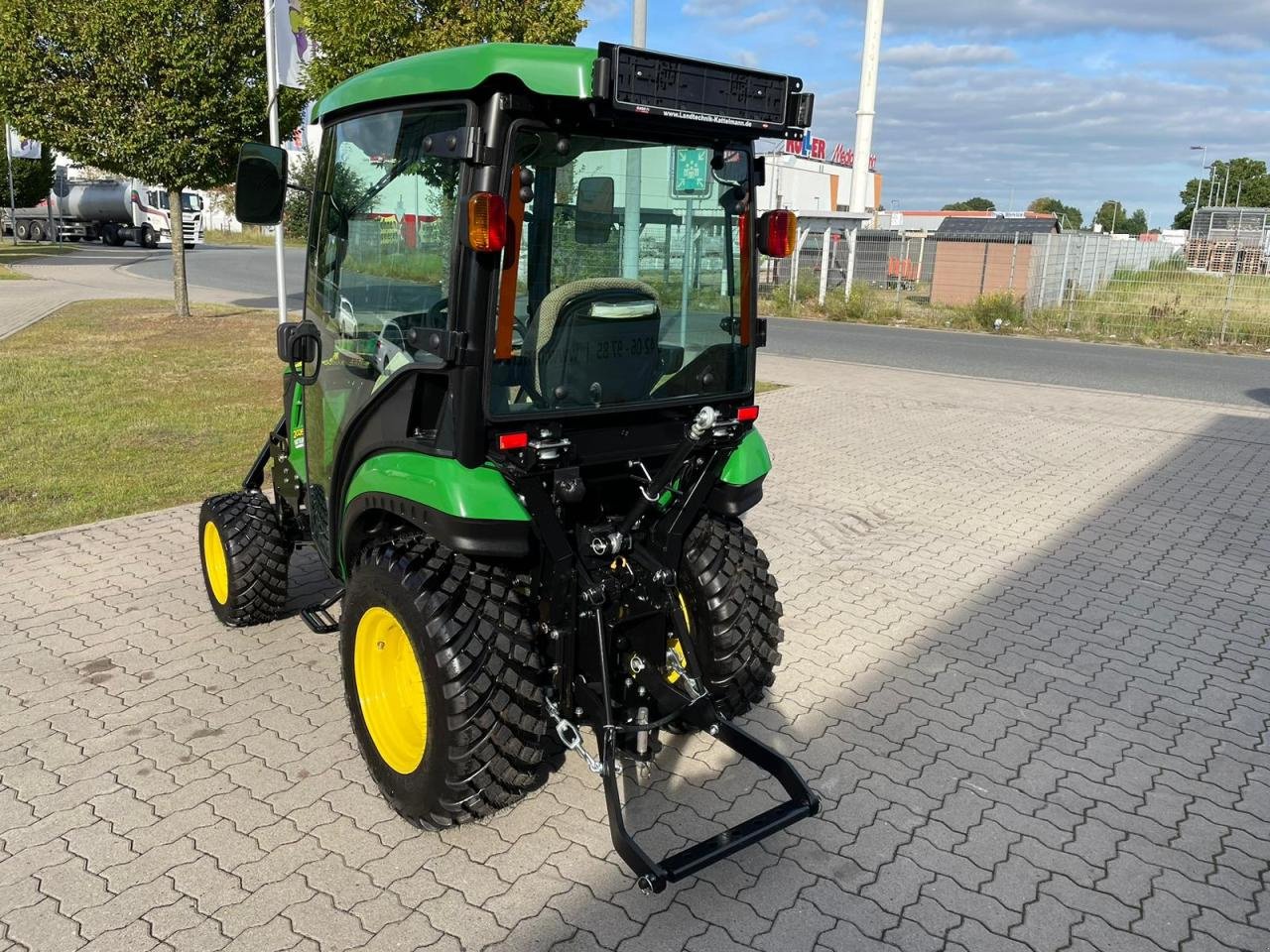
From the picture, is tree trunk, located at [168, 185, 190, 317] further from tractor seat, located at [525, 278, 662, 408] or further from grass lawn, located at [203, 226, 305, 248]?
grass lawn, located at [203, 226, 305, 248]

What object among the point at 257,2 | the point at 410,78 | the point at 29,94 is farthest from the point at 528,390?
the point at 29,94

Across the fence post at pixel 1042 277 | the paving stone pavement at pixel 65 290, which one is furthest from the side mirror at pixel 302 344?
the fence post at pixel 1042 277

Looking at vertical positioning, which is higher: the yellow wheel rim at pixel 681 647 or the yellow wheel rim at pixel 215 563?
the yellow wheel rim at pixel 681 647

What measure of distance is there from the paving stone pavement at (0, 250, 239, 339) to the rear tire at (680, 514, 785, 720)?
13419mm

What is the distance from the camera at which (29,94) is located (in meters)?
13.0

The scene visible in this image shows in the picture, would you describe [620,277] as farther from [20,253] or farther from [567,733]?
[20,253]

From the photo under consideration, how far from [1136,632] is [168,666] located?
449 centimetres

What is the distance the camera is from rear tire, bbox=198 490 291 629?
432 centimetres

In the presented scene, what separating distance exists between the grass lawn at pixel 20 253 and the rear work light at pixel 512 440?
25277mm

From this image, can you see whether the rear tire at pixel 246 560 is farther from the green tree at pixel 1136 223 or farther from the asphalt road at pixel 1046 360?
the green tree at pixel 1136 223

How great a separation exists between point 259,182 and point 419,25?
829 centimetres

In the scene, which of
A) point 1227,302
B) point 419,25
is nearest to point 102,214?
point 419,25

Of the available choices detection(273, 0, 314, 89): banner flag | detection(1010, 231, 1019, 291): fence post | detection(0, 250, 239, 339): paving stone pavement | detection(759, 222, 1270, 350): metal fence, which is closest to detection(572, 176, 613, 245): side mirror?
detection(273, 0, 314, 89): banner flag

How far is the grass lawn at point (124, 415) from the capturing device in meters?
6.59
